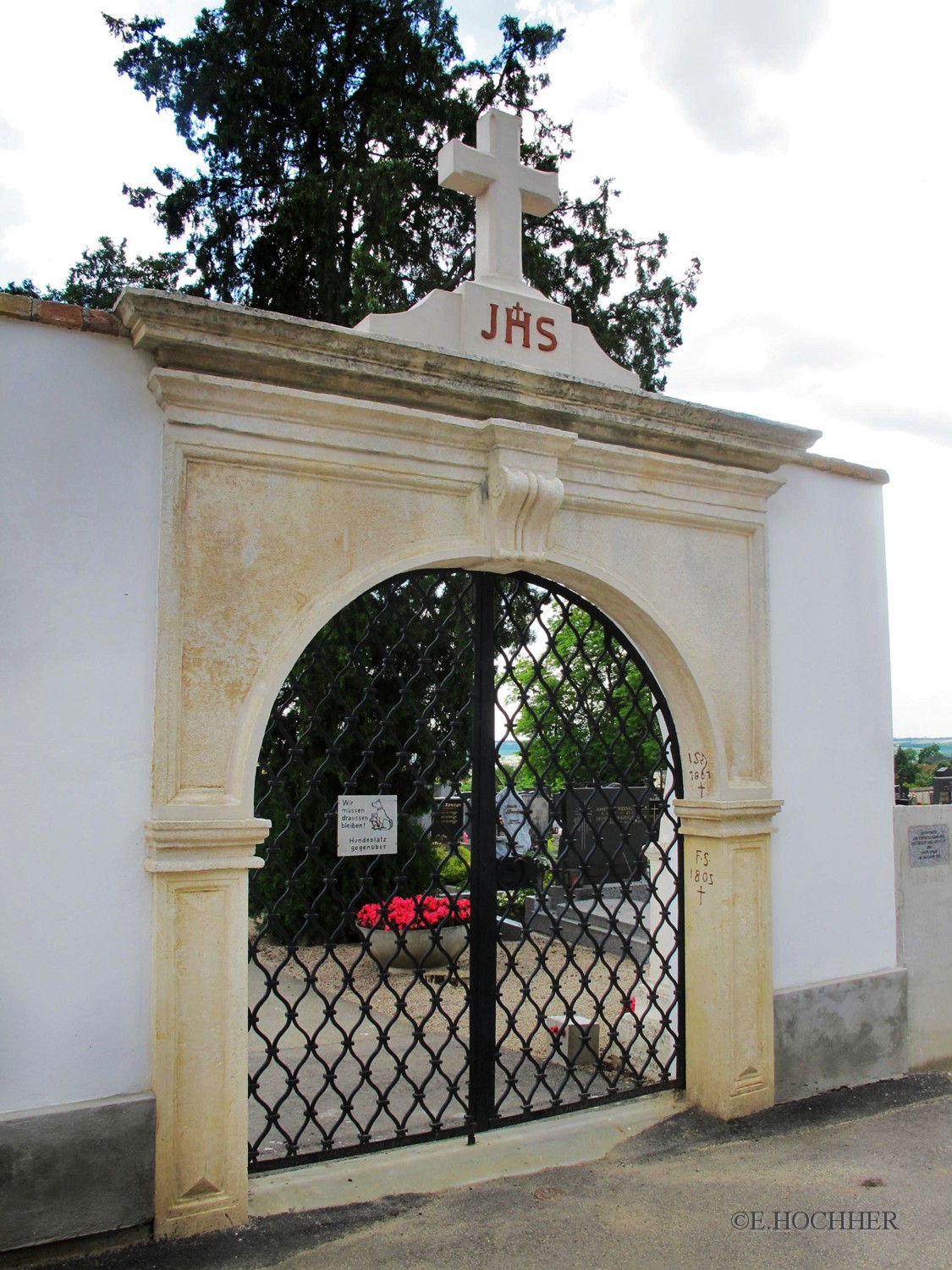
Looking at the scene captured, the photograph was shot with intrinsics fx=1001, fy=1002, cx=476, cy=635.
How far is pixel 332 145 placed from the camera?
437 inches

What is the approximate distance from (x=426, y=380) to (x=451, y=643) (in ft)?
4.31

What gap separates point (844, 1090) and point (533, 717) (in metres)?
2.45

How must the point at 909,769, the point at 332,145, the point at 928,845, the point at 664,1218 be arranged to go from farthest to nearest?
1. the point at 909,769
2. the point at 332,145
3. the point at 928,845
4. the point at 664,1218

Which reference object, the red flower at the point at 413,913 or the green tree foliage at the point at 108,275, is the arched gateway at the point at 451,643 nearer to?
the red flower at the point at 413,913

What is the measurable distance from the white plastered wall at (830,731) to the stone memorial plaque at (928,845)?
22 centimetres

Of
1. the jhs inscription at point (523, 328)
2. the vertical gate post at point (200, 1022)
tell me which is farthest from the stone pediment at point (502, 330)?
the vertical gate post at point (200, 1022)

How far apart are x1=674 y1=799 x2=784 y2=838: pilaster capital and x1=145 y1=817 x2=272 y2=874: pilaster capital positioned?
2108 millimetres

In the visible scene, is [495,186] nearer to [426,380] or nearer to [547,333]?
[547,333]

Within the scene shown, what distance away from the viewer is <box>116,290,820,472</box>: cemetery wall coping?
3400 mm

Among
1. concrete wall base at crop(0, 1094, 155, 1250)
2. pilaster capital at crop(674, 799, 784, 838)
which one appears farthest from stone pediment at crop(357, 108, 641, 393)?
concrete wall base at crop(0, 1094, 155, 1250)

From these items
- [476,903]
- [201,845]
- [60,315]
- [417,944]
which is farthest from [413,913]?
[60,315]

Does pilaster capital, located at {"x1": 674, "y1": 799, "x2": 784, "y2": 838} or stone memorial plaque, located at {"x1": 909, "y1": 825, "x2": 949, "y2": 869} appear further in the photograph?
stone memorial plaque, located at {"x1": 909, "y1": 825, "x2": 949, "y2": 869}

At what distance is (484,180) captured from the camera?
4.39 metres

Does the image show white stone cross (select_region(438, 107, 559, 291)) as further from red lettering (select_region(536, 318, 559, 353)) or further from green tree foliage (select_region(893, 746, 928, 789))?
green tree foliage (select_region(893, 746, 928, 789))
